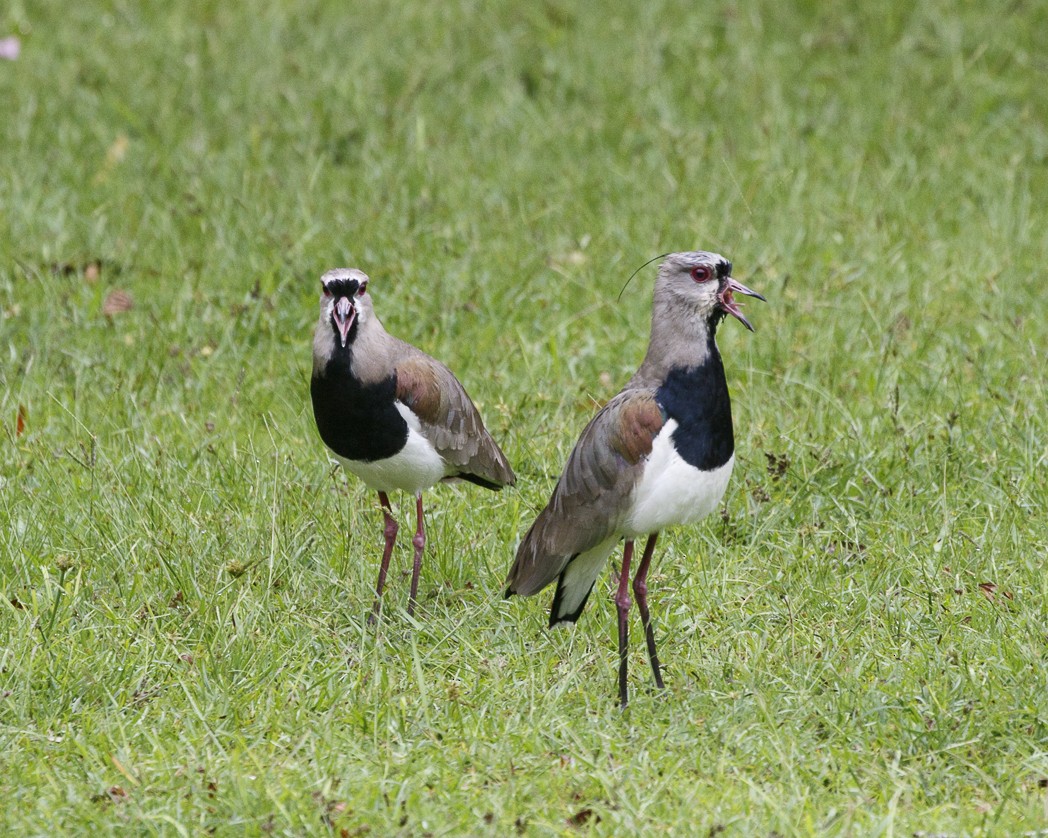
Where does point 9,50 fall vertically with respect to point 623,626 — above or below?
above

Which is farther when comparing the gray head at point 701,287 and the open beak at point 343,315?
the open beak at point 343,315

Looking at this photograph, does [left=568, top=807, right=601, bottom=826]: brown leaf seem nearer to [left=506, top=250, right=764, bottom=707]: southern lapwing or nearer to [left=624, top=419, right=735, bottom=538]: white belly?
[left=506, top=250, right=764, bottom=707]: southern lapwing

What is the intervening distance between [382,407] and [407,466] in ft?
0.76

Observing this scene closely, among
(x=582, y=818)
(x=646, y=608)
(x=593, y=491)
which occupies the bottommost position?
(x=582, y=818)

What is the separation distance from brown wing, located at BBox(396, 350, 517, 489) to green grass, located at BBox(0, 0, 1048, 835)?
303 mm

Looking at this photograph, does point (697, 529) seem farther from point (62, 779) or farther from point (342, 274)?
point (62, 779)

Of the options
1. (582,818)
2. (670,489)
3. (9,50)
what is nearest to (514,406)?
(670,489)

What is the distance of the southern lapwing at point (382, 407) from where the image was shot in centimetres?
497

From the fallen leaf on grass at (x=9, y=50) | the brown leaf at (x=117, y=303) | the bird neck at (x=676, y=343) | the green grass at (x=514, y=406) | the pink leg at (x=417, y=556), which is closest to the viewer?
the green grass at (x=514, y=406)

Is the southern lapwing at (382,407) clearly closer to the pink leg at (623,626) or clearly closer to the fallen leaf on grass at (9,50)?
the pink leg at (623,626)

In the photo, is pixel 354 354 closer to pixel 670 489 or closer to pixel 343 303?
pixel 343 303

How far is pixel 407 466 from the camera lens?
16.8 feet

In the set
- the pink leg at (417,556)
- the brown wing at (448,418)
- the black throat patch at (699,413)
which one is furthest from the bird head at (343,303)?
the black throat patch at (699,413)

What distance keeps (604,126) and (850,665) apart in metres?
4.76
